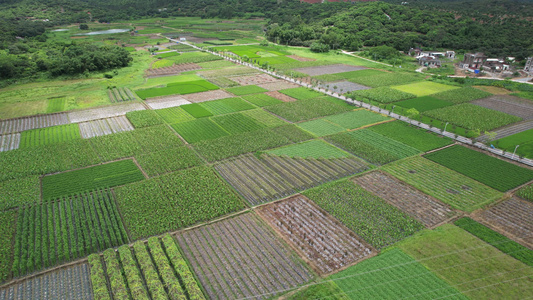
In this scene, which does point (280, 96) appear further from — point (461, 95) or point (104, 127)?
point (461, 95)

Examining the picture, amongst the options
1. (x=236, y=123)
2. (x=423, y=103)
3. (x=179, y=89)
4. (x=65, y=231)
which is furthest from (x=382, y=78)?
(x=65, y=231)

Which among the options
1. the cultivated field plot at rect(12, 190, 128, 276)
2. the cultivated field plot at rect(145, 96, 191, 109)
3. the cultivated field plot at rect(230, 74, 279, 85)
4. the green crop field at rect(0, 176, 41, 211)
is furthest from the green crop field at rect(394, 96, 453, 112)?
the green crop field at rect(0, 176, 41, 211)

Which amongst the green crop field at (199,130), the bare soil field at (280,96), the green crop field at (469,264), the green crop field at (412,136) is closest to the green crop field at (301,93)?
the bare soil field at (280,96)

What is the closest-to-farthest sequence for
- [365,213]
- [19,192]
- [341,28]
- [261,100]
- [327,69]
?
1. [365,213]
2. [19,192]
3. [261,100]
4. [327,69]
5. [341,28]

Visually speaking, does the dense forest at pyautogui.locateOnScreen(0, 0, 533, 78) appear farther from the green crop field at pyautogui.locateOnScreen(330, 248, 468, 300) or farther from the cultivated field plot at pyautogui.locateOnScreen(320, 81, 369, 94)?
the green crop field at pyautogui.locateOnScreen(330, 248, 468, 300)

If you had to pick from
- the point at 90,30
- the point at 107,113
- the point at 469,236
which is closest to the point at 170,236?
the point at 469,236
